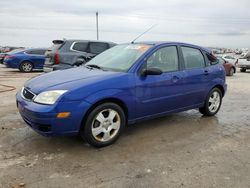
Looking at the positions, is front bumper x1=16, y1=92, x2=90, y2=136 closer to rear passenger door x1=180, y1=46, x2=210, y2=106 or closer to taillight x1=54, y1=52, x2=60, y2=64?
rear passenger door x1=180, y1=46, x2=210, y2=106

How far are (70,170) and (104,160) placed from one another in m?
0.52

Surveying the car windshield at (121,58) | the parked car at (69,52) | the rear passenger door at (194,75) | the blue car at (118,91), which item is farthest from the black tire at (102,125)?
the parked car at (69,52)

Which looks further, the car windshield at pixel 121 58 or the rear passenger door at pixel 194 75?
the rear passenger door at pixel 194 75

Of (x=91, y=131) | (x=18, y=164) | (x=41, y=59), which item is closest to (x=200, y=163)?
(x=91, y=131)

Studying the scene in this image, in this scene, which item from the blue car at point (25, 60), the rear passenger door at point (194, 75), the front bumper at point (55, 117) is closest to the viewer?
the front bumper at point (55, 117)

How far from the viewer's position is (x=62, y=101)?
411 cm

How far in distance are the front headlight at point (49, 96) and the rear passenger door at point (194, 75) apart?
2.51 m

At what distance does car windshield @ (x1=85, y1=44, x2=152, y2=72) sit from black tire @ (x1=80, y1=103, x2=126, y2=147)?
2.40 ft

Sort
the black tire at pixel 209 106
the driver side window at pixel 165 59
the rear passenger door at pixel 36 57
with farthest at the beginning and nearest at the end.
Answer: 1. the rear passenger door at pixel 36 57
2. the black tire at pixel 209 106
3. the driver side window at pixel 165 59

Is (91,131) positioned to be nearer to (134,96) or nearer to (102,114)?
(102,114)

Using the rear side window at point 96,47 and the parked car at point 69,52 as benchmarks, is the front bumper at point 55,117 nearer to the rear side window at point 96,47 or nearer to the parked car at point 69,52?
the parked car at point 69,52

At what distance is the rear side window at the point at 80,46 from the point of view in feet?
37.4

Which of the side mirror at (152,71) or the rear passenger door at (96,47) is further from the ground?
the side mirror at (152,71)

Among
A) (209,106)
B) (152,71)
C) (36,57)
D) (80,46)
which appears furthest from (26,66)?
(152,71)
